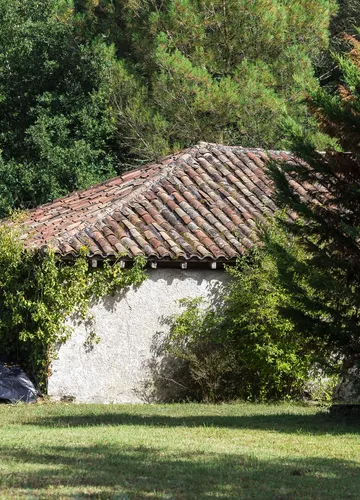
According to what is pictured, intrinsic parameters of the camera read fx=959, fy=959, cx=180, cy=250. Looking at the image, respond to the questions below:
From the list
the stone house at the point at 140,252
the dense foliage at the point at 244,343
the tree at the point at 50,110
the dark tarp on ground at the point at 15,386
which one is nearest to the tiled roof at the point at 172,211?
the stone house at the point at 140,252

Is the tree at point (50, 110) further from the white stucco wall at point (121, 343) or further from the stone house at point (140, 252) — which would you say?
the white stucco wall at point (121, 343)

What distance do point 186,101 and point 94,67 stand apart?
9.89 feet

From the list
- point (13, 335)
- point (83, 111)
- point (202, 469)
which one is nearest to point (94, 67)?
point (83, 111)

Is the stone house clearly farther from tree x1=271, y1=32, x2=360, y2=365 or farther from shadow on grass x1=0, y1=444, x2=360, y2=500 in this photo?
shadow on grass x1=0, y1=444, x2=360, y2=500

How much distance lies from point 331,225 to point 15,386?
7029 mm

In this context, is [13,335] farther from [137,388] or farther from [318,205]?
[318,205]

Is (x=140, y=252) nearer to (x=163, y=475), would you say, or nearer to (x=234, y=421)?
(x=234, y=421)

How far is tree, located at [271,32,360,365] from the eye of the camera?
42.8 feet

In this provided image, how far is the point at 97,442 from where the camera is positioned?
434 inches

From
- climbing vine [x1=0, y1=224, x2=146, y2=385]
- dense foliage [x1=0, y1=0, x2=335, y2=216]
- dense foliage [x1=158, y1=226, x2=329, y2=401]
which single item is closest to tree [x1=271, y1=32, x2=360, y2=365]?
dense foliage [x1=158, y1=226, x2=329, y2=401]

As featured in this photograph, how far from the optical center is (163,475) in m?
8.80

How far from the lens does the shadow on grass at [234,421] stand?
13.2 m

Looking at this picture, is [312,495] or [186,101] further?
[186,101]

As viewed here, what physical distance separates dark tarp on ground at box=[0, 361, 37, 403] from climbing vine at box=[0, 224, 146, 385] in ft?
1.15
